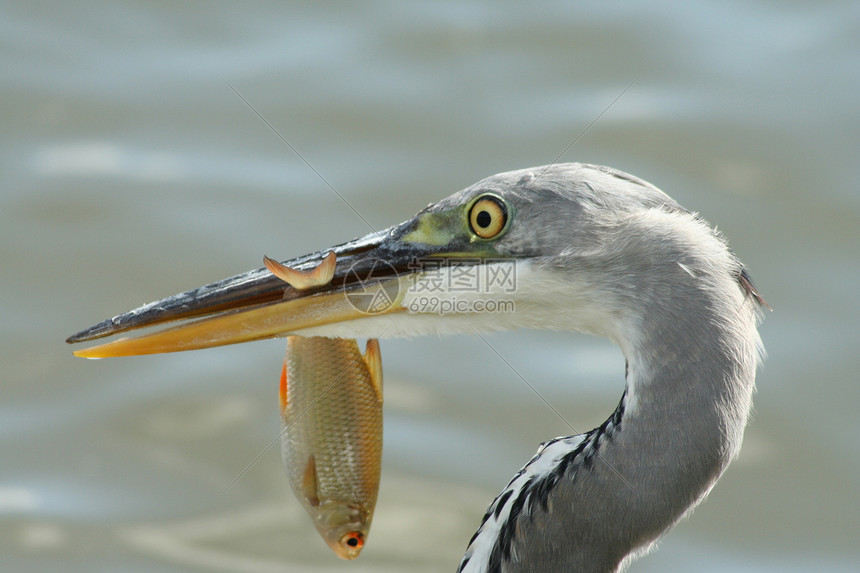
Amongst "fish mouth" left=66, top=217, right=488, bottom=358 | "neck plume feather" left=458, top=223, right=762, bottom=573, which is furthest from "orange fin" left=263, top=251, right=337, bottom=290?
"neck plume feather" left=458, top=223, right=762, bottom=573

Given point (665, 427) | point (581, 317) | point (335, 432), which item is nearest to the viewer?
point (665, 427)

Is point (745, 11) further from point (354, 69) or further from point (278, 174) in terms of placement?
point (278, 174)

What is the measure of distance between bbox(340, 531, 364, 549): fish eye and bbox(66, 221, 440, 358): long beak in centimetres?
65

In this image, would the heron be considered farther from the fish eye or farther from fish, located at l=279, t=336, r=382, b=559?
the fish eye

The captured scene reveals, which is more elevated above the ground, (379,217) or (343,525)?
(379,217)

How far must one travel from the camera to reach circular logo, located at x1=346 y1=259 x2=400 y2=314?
10.3 feet

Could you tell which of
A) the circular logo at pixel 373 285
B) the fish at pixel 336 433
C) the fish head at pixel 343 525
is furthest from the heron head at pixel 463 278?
the fish head at pixel 343 525

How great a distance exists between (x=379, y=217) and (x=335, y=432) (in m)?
2.46

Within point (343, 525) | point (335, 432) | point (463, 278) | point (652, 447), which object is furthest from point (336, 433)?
point (652, 447)

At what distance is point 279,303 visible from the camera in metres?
3.18

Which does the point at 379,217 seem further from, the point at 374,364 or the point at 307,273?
the point at 307,273

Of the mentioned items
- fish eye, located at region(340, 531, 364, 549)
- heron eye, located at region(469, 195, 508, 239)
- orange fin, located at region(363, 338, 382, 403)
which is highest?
heron eye, located at region(469, 195, 508, 239)

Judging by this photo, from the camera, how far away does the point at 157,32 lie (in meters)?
6.70

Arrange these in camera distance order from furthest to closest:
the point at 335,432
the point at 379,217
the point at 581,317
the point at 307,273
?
the point at 379,217 → the point at 335,432 → the point at 307,273 → the point at 581,317
